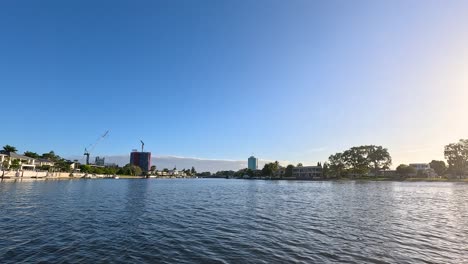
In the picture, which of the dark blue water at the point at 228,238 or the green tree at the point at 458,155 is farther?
the green tree at the point at 458,155

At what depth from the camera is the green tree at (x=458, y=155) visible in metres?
175

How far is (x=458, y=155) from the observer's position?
177125 millimetres

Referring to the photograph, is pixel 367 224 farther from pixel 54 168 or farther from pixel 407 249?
pixel 54 168

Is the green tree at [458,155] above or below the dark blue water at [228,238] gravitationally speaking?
above

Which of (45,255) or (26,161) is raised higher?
(26,161)

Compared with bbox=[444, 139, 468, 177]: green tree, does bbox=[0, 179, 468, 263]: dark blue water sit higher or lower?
lower

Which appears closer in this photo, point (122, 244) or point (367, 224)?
point (122, 244)

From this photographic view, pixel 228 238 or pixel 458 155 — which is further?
pixel 458 155

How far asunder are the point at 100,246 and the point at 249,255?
11640mm

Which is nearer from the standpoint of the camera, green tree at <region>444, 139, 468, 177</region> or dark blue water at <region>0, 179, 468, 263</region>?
dark blue water at <region>0, 179, 468, 263</region>

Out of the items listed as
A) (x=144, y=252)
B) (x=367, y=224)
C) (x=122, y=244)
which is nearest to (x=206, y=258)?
(x=144, y=252)

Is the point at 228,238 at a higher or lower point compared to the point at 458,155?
lower

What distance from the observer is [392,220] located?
32.5 metres

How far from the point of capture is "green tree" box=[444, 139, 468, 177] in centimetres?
17525
